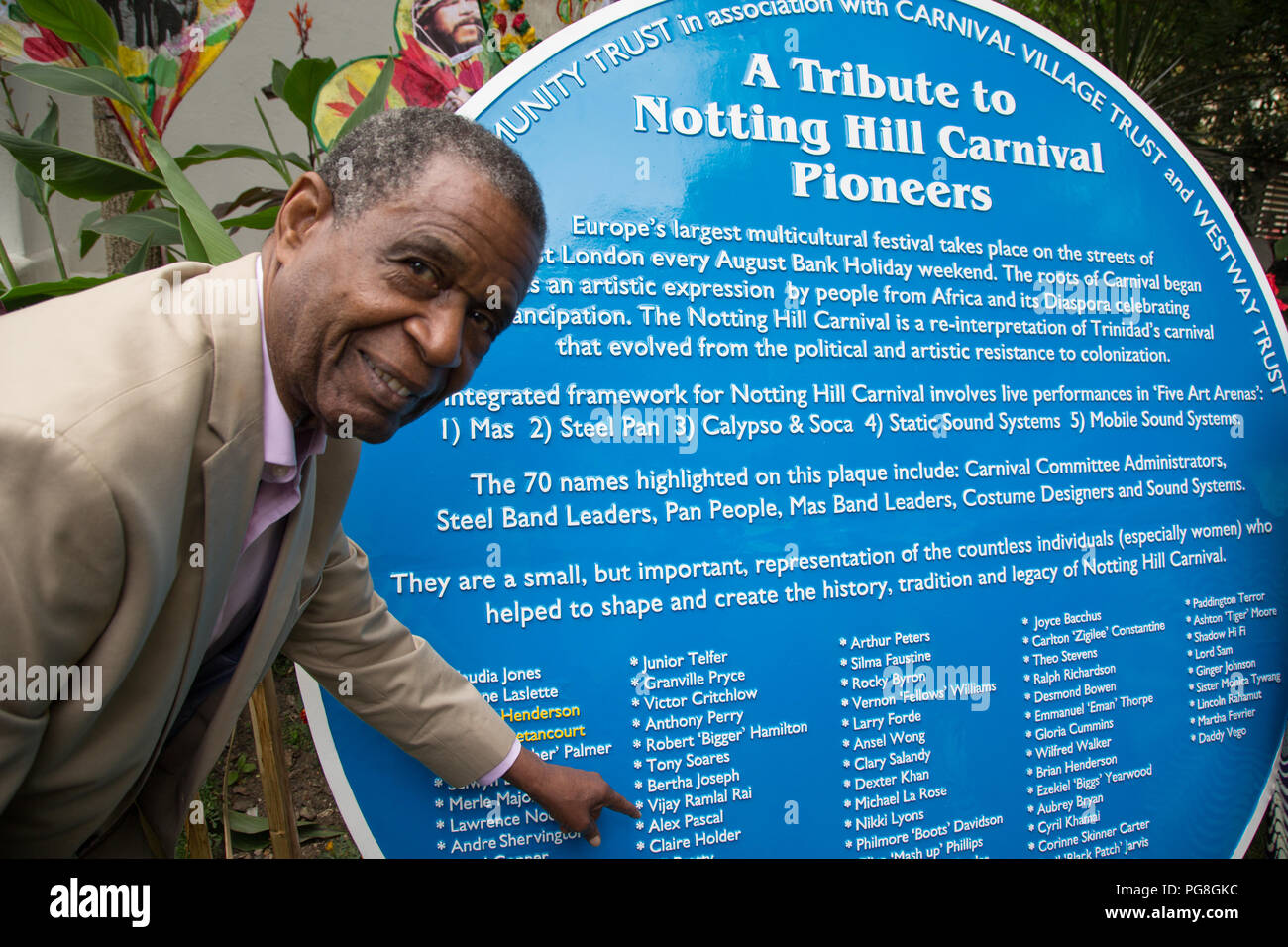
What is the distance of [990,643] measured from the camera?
265 centimetres

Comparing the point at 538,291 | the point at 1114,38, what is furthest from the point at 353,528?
the point at 1114,38

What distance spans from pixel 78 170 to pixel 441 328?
58.6 inches

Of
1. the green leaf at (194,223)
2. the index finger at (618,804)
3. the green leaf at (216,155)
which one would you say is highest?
the green leaf at (216,155)

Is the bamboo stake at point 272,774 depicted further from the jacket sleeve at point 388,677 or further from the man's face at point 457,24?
the man's face at point 457,24

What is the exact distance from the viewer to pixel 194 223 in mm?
1986

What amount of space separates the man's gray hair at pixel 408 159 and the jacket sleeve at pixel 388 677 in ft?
2.78

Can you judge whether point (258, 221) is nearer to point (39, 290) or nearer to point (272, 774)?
point (39, 290)

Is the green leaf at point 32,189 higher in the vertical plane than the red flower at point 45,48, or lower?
lower

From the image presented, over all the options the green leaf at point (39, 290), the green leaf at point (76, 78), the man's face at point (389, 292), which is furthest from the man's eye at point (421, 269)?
the green leaf at point (76, 78)

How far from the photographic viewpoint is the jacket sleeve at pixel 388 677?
6.38 ft

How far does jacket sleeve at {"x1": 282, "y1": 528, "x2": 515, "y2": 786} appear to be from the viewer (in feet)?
6.38

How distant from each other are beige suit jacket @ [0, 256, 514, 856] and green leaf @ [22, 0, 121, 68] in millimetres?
1095

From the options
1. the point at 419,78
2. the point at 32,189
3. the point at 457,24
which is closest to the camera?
the point at 32,189

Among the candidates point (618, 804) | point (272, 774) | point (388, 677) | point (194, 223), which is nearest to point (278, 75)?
point (194, 223)
